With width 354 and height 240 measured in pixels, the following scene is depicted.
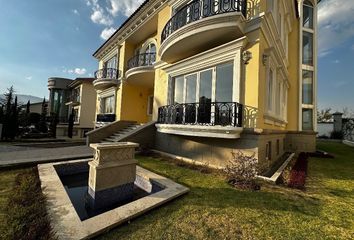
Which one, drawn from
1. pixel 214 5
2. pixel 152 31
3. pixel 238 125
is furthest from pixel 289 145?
pixel 152 31

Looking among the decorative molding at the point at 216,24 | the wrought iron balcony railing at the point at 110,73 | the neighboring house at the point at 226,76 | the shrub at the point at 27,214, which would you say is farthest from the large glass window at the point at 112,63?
the shrub at the point at 27,214

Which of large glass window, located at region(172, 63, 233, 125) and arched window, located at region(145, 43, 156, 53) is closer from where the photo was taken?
large glass window, located at region(172, 63, 233, 125)

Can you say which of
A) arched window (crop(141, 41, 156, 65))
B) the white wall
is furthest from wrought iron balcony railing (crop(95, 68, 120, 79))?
the white wall

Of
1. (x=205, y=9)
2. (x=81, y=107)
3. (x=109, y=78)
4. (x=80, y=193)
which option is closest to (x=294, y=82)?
(x=205, y=9)

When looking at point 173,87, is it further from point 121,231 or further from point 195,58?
point 121,231

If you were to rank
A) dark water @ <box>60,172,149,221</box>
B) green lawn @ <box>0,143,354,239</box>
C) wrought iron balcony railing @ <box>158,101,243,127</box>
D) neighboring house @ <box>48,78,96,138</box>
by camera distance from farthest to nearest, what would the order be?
1. neighboring house @ <box>48,78,96,138</box>
2. wrought iron balcony railing @ <box>158,101,243,127</box>
3. dark water @ <box>60,172,149,221</box>
4. green lawn @ <box>0,143,354,239</box>

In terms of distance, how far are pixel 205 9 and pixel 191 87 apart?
3.54m

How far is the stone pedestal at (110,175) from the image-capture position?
4.62 metres

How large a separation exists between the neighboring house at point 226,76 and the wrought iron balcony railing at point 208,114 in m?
0.04

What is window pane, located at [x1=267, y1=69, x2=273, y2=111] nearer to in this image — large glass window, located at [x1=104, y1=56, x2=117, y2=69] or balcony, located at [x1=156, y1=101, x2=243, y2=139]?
balcony, located at [x1=156, y1=101, x2=243, y2=139]

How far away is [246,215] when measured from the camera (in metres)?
3.82

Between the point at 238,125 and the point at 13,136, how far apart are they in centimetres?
1897

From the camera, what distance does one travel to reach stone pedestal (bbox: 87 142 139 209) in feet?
15.1

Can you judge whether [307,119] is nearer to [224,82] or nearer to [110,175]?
[224,82]
